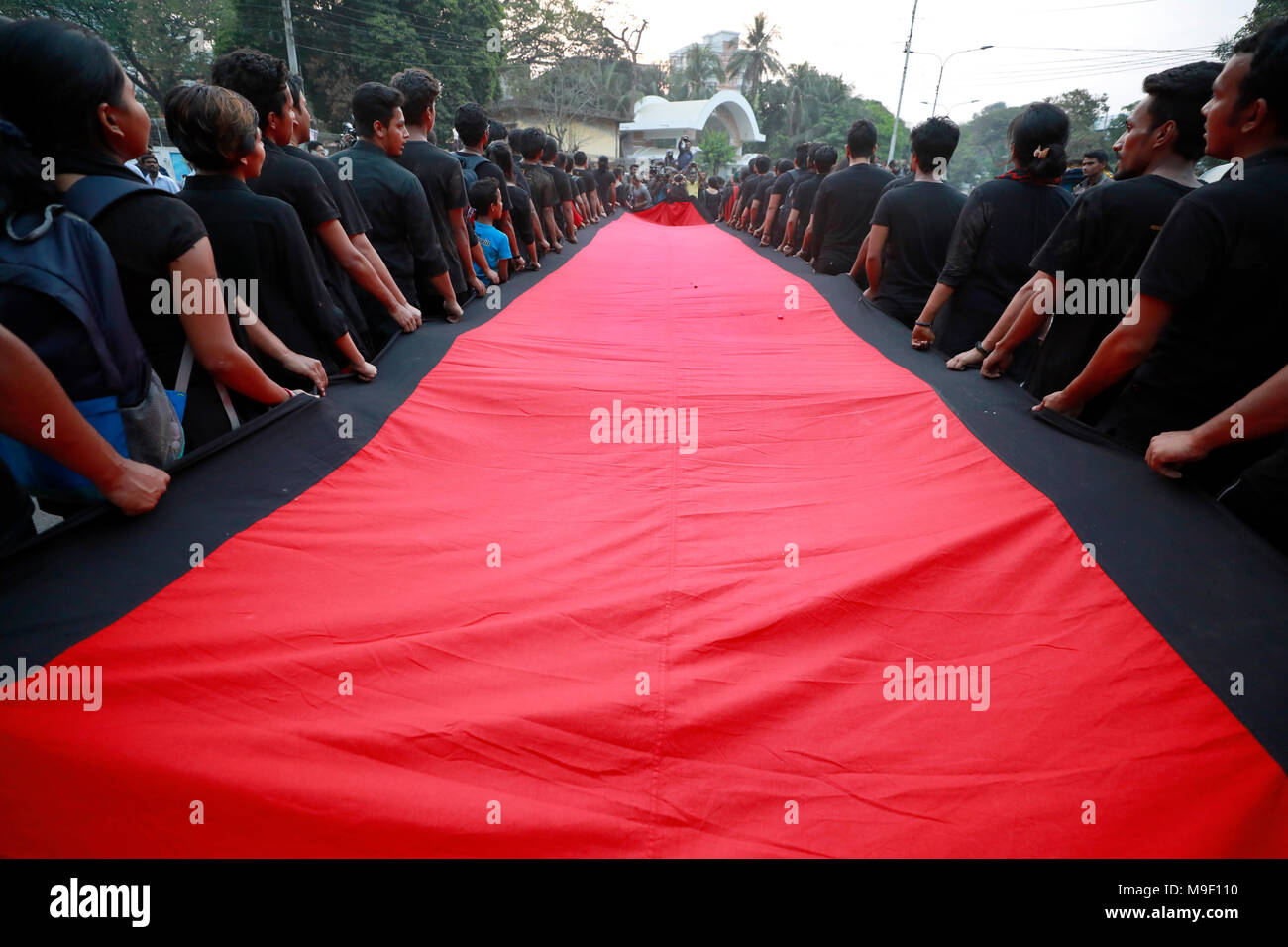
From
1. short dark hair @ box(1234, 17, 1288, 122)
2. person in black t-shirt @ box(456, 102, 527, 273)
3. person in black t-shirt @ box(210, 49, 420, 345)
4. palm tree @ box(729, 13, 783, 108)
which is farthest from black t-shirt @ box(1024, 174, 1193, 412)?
palm tree @ box(729, 13, 783, 108)

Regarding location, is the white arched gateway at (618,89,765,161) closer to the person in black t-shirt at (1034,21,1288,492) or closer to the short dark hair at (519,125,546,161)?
the short dark hair at (519,125,546,161)

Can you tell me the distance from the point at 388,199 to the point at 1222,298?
2846 mm

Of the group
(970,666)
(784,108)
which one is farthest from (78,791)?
(784,108)

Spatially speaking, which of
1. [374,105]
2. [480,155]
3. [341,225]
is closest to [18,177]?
[341,225]

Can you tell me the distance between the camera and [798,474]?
1775 mm

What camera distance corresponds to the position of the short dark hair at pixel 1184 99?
1.84 m

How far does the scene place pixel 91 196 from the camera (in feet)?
4.31

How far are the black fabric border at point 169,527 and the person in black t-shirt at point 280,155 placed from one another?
0.60 m

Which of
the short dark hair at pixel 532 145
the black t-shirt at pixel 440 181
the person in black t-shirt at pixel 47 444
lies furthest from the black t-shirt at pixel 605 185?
the person in black t-shirt at pixel 47 444

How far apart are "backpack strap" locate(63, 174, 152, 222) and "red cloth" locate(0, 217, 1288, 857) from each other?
655 millimetres

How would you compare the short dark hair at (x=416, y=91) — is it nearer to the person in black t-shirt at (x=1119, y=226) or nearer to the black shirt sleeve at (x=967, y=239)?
the black shirt sleeve at (x=967, y=239)

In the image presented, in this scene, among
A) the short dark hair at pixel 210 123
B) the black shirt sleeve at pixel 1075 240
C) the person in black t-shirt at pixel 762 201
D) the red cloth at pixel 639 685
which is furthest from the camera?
the person in black t-shirt at pixel 762 201

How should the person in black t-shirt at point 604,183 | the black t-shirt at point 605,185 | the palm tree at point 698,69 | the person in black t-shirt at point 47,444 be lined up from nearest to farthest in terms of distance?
1. the person in black t-shirt at point 47,444
2. the person in black t-shirt at point 604,183
3. the black t-shirt at point 605,185
4. the palm tree at point 698,69
